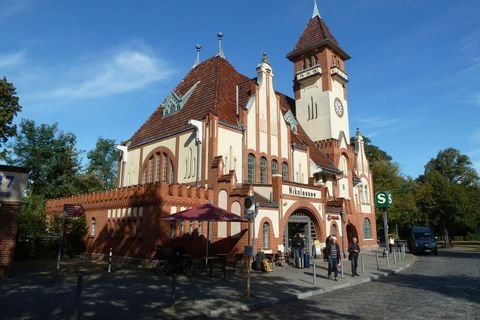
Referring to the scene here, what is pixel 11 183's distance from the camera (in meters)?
14.2

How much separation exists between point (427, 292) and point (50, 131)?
44584mm

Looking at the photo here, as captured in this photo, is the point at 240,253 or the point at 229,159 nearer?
the point at 240,253

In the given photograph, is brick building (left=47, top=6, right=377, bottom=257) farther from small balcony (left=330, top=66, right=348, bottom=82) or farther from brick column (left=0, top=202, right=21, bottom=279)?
brick column (left=0, top=202, right=21, bottom=279)

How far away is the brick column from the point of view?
13.7 metres

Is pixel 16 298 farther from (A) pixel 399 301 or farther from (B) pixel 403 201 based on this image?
(B) pixel 403 201

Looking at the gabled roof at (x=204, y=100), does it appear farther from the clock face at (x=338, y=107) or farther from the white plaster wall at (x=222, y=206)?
the clock face at (x=338, y=107)

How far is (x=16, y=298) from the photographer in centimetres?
1009

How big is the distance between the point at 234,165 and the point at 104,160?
1686 inches

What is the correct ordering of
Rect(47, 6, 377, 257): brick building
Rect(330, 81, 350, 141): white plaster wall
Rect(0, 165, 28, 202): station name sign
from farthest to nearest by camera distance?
Rect(330, 81, 350, 141): white plaster wall < Rect(47, 6, 377, 257): brick building < Rect(0, 165, 28, 202): station name sign

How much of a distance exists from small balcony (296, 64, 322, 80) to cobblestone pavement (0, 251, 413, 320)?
2320 cm

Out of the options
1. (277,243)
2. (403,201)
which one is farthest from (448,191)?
(277,243)

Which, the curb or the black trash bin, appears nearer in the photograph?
the curb

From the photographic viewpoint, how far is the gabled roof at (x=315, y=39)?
35844mm

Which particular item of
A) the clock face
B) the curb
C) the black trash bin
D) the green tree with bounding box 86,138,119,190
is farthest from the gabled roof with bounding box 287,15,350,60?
the green tree with bounding box 86,138,119,190
